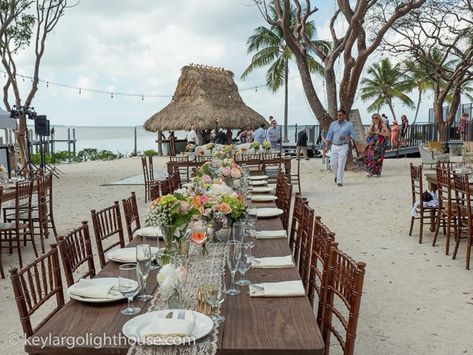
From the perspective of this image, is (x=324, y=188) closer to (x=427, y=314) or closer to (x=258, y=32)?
(x=427, y=314)

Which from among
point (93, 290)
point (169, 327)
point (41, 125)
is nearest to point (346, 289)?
point (169, 327)

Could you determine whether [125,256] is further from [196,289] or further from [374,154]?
[374,154]

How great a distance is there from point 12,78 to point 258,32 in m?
14.5

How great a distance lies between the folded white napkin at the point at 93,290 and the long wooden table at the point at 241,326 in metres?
0.04

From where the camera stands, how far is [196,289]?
224 cm

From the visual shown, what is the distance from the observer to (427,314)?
12.9 feet

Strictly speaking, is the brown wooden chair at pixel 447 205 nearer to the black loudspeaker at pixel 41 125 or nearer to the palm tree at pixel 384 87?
the black loudspeaker at pixel 41 125

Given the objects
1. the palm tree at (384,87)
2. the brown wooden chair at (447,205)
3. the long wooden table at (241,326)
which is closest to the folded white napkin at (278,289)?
the long wooden table at (241,326)

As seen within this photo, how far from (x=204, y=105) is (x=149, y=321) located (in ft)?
59.0

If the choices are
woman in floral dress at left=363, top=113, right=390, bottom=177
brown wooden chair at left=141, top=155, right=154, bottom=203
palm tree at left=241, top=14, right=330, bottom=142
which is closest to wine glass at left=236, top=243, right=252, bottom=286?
brown wooden chair at left=141, top=155, right=154, bottom=203

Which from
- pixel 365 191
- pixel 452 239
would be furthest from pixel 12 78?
pixel 452 239

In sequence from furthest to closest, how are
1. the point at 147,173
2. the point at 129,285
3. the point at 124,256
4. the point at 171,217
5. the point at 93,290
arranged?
the point at 147,173
the point at 124,256
the point at 171,217
the point at 93,290
the point at 129,285

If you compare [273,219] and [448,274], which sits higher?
[273,219]

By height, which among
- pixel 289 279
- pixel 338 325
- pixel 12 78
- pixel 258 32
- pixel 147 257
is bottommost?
pixel 338 325
